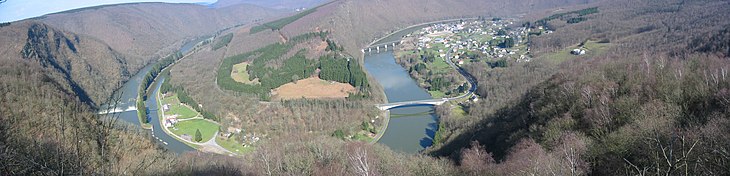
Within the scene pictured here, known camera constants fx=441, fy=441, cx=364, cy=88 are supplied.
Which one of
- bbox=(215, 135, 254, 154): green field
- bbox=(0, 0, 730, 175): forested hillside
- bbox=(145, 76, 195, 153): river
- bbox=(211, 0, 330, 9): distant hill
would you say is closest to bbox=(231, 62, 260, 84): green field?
bbox=(0, 0, 730, 175): forested hillside

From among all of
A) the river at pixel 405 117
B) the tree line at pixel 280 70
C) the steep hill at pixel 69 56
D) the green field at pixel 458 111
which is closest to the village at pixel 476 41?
the river at pixel 405 117

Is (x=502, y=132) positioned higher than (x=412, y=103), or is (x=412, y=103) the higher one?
(x=502, y=132)

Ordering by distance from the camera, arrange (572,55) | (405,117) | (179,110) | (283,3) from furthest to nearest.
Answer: (283,3) < (572,55) < (179,110) < (405,117)

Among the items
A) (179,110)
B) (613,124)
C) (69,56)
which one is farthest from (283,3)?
(613,124)

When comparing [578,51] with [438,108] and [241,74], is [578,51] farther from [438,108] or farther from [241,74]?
[241,74]

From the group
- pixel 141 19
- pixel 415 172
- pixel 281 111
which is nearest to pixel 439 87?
pixel 281 111

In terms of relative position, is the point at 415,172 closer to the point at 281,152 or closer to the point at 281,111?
the point at 281,152
